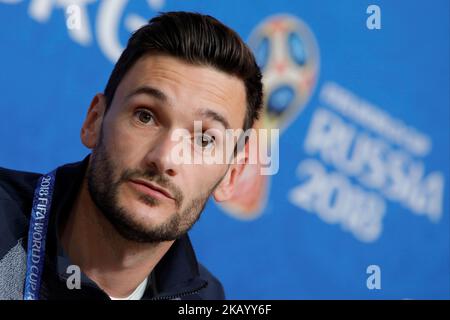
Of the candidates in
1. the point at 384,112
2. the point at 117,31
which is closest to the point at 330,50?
the point at 384,112

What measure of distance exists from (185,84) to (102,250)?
36 cm

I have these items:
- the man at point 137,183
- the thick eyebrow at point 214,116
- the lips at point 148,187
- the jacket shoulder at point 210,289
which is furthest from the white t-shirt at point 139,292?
the thick eyebrow at point 214,116

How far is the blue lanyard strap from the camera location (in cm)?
107

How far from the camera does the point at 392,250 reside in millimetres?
1808

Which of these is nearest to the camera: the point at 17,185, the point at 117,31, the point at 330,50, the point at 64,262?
the point at 64,262

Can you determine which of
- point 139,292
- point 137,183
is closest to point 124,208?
point 137,183

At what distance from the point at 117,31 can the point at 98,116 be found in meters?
0.44

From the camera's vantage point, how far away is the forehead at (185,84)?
111 cm

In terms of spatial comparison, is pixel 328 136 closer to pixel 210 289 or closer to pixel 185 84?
pixel 210 289

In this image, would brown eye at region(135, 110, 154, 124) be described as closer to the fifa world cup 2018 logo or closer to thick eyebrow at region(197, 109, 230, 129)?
thick eyebrow at region(197, 109, 230, 129)

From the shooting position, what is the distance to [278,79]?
1.74 meters

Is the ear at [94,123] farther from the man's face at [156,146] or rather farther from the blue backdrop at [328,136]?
the blue backdrop at [328,136]

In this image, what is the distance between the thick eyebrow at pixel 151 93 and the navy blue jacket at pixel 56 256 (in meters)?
0.19
